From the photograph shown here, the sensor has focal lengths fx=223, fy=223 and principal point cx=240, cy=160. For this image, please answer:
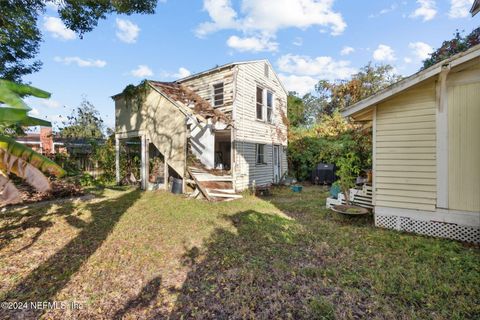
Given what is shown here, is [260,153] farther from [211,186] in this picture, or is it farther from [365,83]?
[365,83]

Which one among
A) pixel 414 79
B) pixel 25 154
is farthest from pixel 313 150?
pixel 25 154

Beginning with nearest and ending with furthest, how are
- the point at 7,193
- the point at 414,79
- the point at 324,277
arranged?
the point at 7,193
the point at 324,277
the point at 414,79

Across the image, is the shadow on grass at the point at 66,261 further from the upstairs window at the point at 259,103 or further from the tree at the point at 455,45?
the tree at the point at 455,45

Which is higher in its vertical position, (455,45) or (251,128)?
(455,45)

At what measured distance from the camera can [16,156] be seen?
3.12 m

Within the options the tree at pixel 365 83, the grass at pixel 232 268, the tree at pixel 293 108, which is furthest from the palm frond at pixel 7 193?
the tree at pixel 293 108

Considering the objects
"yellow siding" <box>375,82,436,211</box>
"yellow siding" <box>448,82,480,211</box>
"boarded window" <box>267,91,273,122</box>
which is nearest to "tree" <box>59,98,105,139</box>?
"boarded window" <box>267,91,273,122</box>

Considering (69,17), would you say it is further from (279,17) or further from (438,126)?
(438,126)

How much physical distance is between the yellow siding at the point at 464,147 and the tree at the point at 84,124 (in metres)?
22.3

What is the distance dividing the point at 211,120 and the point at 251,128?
3.26 meters

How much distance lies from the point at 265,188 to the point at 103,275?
898cm

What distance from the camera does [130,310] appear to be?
2875mm

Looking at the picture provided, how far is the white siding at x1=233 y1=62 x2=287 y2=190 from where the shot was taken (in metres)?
11.5

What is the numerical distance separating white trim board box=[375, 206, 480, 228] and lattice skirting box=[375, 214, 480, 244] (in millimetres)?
82
